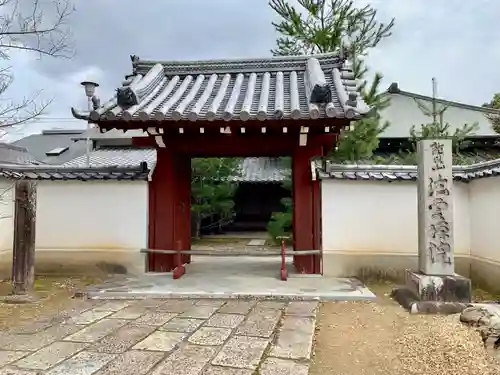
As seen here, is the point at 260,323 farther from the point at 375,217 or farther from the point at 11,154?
the point at 11,154

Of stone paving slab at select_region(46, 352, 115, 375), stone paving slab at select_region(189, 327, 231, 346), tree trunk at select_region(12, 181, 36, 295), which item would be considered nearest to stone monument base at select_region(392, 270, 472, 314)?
stone paving slab at select_region(189, 327, 231, 346)

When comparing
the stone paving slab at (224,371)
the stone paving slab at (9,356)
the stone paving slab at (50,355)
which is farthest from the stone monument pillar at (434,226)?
the stone paving slab at (9,356)

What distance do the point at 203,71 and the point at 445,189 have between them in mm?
6151

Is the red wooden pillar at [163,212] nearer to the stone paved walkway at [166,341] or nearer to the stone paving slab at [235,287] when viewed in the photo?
the stone paving slab at [235,287]

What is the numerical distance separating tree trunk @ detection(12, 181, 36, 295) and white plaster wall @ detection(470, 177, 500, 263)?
715 centimetres

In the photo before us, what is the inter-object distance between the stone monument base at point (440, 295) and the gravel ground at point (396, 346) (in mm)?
175

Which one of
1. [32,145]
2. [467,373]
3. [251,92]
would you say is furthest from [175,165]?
[32,145]

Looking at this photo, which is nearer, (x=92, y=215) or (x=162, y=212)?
(x=162, y=212)

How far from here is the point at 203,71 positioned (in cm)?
995

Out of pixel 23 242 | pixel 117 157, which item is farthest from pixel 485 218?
pixel 117 157

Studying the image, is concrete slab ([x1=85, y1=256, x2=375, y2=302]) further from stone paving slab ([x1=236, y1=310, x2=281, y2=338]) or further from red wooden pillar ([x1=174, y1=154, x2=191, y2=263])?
stone paving slab ([x1=236, y1=310, x2=281, y2=338])

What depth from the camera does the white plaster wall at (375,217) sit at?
765 centimetres

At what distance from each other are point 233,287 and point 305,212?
6.43 ft

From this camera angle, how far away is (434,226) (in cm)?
596
